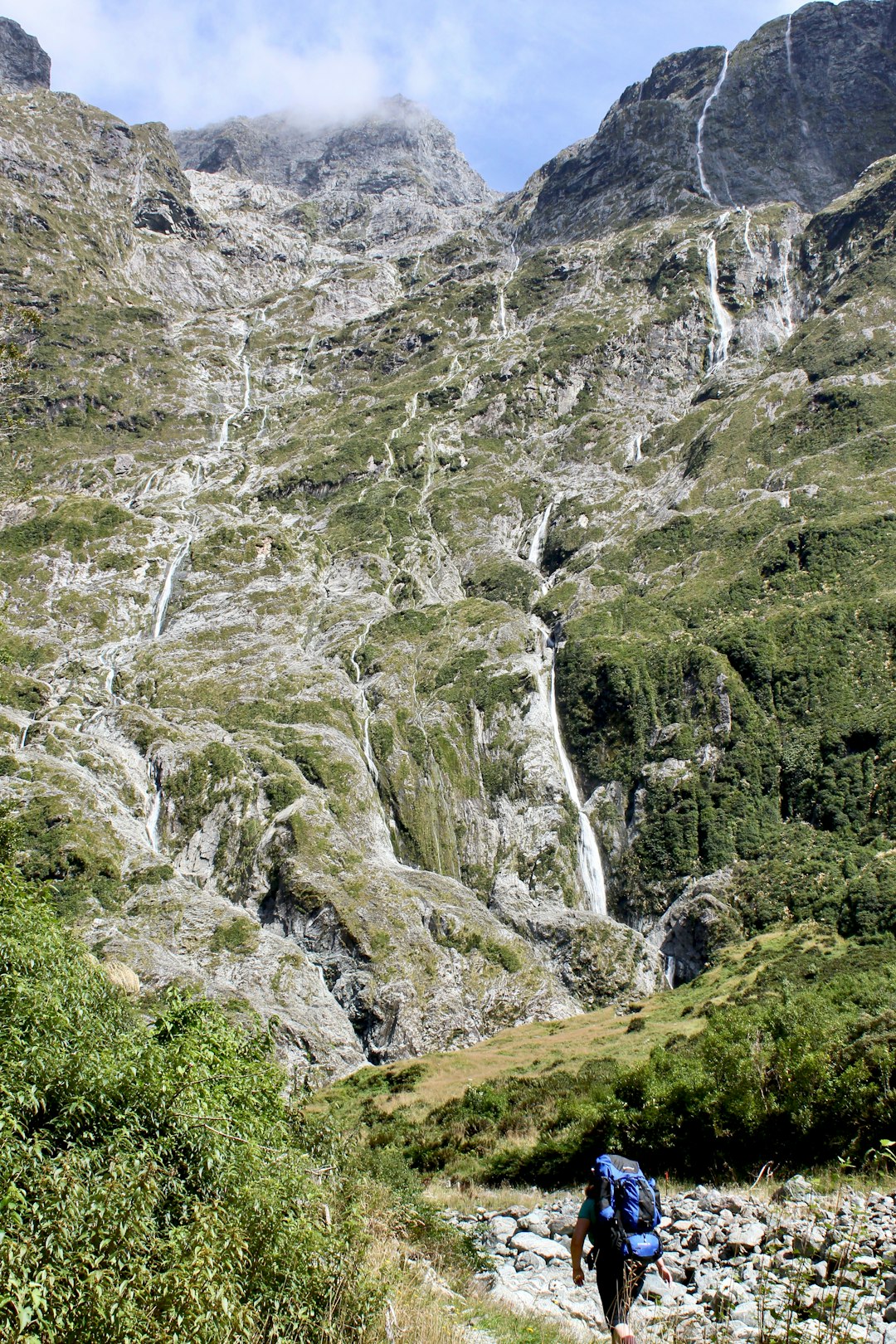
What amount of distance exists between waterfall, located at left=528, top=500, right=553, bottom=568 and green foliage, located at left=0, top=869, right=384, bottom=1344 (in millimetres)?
132372

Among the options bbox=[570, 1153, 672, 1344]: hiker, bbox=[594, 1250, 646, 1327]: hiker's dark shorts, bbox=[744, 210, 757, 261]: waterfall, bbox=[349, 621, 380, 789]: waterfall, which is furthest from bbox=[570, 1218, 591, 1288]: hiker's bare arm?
bbox=[744, 210, 757, 261]: waterfall

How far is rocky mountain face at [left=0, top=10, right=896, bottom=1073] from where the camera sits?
217 feet

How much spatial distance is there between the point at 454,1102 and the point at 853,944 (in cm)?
3250

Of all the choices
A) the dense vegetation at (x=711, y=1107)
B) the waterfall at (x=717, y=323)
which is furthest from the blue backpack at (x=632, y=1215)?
the waterfall at (x=717, y=323)

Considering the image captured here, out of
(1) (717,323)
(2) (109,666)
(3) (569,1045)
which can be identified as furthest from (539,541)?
(3) (569,1045)

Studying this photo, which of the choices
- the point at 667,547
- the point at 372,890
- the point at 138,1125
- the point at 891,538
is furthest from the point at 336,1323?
the point at 667,547

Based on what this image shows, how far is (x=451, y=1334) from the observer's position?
1118 cm

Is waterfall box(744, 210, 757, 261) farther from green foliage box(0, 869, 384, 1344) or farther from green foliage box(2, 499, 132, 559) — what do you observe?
green foliage box(0, 869, 384, 1344)

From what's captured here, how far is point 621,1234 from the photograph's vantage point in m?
9.52

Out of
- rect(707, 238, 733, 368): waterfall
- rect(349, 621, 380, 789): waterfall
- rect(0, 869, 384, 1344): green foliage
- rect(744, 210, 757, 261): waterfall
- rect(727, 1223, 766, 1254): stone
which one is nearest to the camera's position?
rect(0, 869, 384, 1344): green foliage

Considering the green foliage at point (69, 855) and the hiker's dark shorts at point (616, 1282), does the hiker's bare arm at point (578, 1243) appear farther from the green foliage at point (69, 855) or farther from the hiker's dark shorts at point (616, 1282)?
the green foliage at point (69, 855)

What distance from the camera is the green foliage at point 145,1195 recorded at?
9.46 meters

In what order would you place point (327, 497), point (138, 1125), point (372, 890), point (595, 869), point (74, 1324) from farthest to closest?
1. point (327, 497)
2. point (595, 869)
3. point (372, 890)
4. point (138, 1125)
5. point (74, 1324)

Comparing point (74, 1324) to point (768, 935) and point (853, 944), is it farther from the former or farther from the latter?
point (768, 935)
